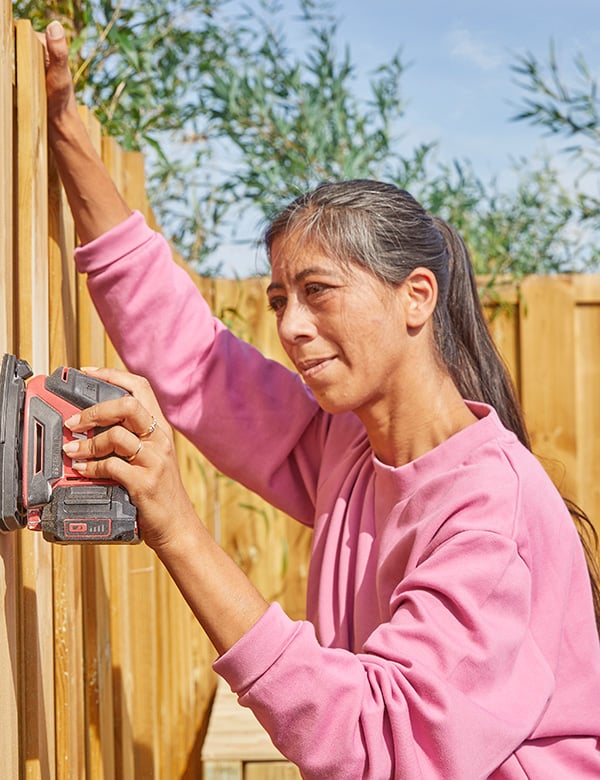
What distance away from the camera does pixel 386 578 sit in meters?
1.56

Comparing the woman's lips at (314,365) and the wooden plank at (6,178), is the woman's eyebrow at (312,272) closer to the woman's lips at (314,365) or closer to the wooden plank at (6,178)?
the woman's lips at (314,365)

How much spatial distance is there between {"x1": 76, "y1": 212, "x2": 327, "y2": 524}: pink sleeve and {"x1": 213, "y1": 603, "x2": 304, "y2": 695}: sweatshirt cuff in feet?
2.56

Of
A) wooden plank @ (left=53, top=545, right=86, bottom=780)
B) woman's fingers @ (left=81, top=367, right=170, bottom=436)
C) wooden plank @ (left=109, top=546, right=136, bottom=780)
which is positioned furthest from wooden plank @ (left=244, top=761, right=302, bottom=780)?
woman's fingers @ (left=81, top=367, right=170, bottom=436)

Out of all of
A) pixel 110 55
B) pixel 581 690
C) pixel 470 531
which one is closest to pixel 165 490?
pixel 470 531

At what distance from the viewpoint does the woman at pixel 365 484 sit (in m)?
1.20

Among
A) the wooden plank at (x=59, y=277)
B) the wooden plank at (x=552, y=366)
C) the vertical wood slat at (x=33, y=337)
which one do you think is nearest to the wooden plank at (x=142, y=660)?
the wooden plank at (x=59, y=277)

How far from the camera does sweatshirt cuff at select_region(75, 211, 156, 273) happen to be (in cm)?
176

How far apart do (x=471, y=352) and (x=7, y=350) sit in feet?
3.05

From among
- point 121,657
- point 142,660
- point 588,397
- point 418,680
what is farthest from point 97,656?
point 588,397

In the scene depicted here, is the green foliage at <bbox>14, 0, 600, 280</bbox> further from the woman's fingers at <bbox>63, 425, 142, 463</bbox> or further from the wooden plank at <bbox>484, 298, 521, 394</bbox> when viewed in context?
the woman's fingers at <bbox>63, 425, 142, 463</bbox>

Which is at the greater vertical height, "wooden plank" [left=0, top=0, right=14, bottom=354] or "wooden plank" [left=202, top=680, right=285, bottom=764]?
"wooden plank" [left=0, top=0, right=14, bottom=354]

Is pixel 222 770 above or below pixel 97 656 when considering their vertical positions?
below

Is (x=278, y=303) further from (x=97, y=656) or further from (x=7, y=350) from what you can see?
(x=97, y=656)

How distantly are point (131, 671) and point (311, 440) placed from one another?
767 mm
